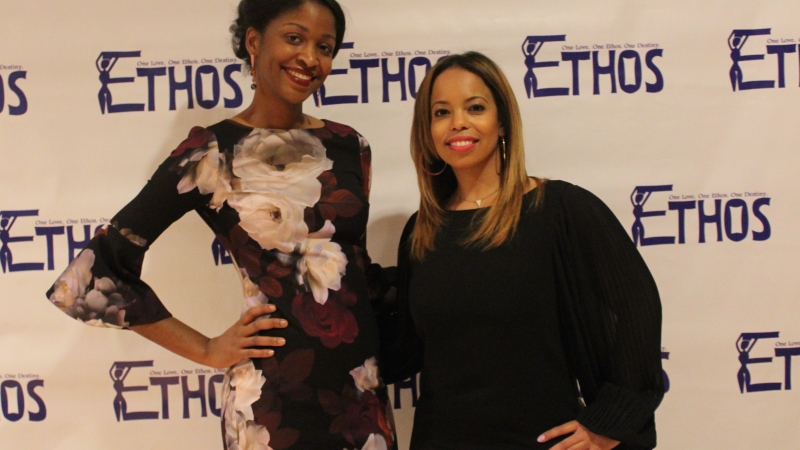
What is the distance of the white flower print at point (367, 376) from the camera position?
1.35 m

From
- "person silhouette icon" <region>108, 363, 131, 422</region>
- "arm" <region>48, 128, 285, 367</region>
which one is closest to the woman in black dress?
"arm" <region>48, 128, 285, 367</region>

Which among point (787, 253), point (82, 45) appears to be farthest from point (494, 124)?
point (82, 45)

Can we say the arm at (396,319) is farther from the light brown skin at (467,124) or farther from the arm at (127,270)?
the arm at (127,270)

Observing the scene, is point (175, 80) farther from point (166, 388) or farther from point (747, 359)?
point (747, 359)

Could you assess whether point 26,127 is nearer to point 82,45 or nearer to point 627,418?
point 82,45

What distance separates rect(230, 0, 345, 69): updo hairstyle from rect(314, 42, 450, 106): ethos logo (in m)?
0.40

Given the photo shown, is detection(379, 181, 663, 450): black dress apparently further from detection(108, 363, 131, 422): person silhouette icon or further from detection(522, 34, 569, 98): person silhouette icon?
detection(108, 363, 131, 422): person silhouette icon

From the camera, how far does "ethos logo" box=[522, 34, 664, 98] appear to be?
6.18 feet

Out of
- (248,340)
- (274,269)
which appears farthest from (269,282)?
(248,340)

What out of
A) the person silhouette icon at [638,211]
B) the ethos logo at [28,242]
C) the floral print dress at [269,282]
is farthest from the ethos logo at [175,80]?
the person silhouette icon at [638,211]

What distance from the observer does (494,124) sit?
1.38m

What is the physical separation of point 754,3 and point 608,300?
126 cm

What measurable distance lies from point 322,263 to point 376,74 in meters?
0.78

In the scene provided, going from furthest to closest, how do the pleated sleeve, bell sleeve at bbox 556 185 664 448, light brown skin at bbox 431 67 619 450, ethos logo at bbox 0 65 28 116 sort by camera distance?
1. ethos logo at bbox 0 65 28 116
2. the pleated sleeve
3. light brown skin at bbox 431 67 619 450
4. bell sleeve at bbox 556 185 664 448
